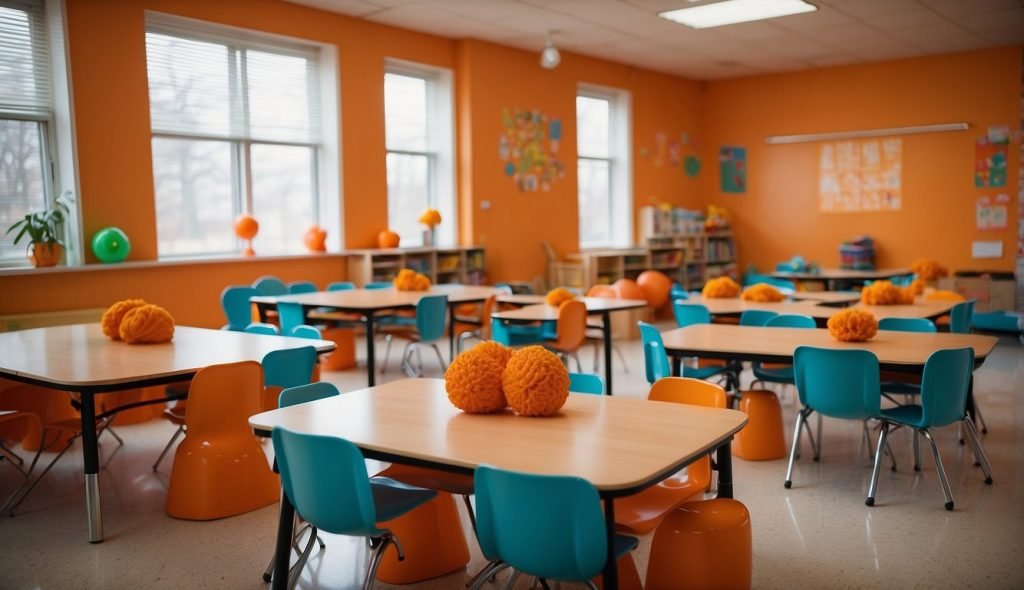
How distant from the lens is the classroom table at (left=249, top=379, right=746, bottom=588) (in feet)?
7.11

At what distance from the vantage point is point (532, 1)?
755cm

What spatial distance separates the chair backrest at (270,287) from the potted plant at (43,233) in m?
1.38

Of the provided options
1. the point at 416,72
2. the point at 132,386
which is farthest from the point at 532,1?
the point at 132,386

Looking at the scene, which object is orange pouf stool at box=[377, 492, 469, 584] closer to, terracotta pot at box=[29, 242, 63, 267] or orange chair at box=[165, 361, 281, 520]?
orange chair at box=[165, 361, 281, 520]

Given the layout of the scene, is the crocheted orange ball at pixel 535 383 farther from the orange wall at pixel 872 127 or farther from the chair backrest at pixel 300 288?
the orange wall at pixel 872 127

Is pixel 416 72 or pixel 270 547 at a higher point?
pixel 416 72

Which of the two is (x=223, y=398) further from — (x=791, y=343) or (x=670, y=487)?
(x=791, y=343)

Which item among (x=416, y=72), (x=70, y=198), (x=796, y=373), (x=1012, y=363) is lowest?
(x=1012, y=363)

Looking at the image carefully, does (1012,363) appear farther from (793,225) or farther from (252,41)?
(252,41)

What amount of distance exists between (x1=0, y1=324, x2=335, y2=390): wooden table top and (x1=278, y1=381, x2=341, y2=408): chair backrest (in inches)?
27.8

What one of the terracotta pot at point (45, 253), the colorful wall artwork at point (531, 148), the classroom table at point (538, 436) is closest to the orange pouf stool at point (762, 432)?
the classroom table at point (538, 436)

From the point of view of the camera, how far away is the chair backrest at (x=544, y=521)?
200cm

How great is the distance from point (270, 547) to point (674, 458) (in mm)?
1819

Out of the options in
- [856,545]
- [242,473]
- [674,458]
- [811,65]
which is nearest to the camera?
[674,458]
